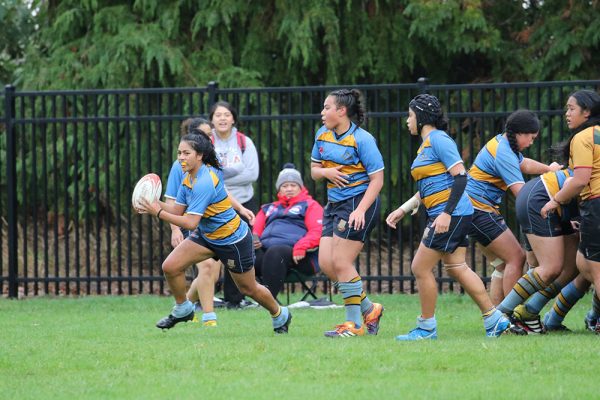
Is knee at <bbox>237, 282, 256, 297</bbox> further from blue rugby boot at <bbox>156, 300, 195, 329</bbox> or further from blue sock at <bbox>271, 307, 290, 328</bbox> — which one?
blue rugby boot at <bbox>156, 300, 195, 329</bbox>

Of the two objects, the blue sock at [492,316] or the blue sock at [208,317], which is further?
the blue sock at [208,317]

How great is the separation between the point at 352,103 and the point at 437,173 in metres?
0.98

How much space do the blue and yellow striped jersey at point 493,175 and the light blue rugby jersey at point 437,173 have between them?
29.3 inches

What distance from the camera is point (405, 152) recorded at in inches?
637

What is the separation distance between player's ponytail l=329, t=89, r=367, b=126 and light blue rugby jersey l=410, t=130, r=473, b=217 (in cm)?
74

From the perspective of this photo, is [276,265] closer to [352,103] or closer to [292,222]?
[292,222]

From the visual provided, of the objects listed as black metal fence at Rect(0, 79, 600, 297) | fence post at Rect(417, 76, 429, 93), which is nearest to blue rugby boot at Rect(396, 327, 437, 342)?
black metal fence at Rect(0, 79, 600, 297)

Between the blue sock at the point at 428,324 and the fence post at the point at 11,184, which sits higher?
the fence post at the point at 11,184

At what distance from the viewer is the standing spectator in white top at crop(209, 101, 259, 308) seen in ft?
38.7

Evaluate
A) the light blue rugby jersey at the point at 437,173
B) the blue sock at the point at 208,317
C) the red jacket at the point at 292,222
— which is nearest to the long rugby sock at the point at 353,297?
the light blue rugby jersey at the point at 437,173

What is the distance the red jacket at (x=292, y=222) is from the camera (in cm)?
1240

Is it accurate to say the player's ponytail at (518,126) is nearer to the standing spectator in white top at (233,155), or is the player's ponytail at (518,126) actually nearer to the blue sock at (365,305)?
the blue sock at (365,305)

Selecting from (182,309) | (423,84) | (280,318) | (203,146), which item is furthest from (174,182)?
(423,84)

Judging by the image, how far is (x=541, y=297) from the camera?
9.22 metres
